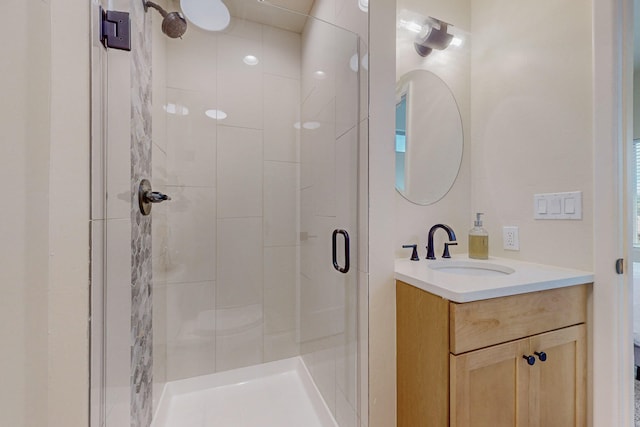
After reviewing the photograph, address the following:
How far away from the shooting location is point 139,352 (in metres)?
1.12

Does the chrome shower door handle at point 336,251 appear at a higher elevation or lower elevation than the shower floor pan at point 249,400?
higher

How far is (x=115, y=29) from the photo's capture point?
0.77 meters

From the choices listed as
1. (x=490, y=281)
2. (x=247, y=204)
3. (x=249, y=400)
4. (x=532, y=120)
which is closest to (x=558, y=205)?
(x=532, y=120)

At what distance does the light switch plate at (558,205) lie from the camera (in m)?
1.10

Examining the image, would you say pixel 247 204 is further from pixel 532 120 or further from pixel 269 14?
pixel 532 120

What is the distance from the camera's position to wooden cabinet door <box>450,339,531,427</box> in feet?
2.70

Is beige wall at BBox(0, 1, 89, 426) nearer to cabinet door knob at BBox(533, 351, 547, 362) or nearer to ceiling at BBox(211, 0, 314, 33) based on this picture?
ceiling at BBox(211, 0, 314, 33)

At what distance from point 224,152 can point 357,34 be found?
3.18 ft

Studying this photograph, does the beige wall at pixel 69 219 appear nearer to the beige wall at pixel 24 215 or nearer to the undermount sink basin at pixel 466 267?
the beige wall at pixel 24 215

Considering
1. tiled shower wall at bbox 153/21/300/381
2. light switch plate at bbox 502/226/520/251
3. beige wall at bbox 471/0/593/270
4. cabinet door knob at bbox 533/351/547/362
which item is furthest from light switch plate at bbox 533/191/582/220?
tiled shower wall at bbox 153/21/300/381

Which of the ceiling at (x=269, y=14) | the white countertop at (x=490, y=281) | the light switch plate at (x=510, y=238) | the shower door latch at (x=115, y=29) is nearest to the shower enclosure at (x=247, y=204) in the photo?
the ceiling at (x=269, y=14)

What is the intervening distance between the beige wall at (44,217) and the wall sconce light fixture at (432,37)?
1473 mm

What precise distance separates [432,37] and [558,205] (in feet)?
3.48

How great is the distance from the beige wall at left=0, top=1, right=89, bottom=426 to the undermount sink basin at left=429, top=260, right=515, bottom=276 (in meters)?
1.29
